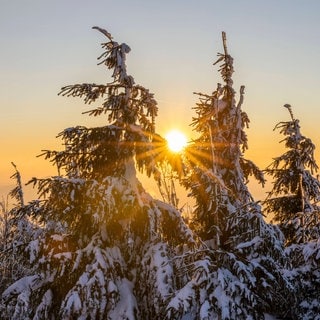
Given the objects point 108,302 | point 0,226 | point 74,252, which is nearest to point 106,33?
point 74,252

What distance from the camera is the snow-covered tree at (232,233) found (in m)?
8.20

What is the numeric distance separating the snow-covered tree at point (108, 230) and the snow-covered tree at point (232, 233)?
1034 millimetres

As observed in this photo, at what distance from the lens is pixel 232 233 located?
10953 millimetres

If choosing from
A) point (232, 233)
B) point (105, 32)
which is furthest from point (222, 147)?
point (105, 32)

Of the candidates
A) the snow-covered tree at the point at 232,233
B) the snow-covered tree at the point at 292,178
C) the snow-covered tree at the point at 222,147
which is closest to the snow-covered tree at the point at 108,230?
the snow-covered tree at the point at 232,233

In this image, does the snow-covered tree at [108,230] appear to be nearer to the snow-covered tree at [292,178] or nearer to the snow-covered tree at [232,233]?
the snow-covered tree at [232,233]

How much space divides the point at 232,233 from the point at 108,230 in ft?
10.7

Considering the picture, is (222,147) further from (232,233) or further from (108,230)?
(108,230)

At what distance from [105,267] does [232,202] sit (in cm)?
517

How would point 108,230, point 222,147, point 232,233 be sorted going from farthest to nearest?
point 222,147
point 232,233
point 108,230

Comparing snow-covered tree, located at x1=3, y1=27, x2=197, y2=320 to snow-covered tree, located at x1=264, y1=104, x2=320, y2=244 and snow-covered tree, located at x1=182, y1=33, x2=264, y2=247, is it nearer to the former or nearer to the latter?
snow-covered tree, located at x1=182, y1=33, x2=264, y2=247

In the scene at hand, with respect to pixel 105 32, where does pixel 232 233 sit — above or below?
below

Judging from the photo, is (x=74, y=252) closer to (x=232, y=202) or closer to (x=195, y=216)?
(x=232, y=202)

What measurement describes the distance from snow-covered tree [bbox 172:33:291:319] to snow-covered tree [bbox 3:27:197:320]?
103 cm
